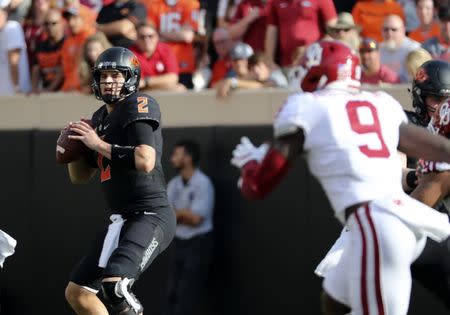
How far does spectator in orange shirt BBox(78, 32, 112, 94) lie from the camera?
880 centimetres

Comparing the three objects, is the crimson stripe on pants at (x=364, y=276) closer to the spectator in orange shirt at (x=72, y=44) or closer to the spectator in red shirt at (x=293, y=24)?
the spectator in red shirt at (x=293, y=24)

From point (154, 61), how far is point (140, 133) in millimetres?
3068

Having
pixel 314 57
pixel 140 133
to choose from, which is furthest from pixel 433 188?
pixel 140 133

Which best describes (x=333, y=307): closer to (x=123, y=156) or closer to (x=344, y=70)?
(x=344, y=70)

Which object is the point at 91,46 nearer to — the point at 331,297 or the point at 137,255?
the point at 137,255

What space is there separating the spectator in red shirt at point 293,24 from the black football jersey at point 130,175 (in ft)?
10.1

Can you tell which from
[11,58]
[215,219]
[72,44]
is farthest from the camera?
[11,58]

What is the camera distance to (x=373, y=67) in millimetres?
8430

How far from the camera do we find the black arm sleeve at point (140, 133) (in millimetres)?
5879

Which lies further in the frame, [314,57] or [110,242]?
[110,242]

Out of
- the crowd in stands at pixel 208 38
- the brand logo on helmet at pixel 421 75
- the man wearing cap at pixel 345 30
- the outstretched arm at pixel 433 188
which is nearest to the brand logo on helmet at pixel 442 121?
the outstretched arm at pixel 433 188

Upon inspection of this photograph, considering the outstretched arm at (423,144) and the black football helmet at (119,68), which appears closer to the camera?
the outstretched arm at (423,144)

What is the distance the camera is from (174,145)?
8.70m

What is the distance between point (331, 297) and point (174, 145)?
13.3ft
